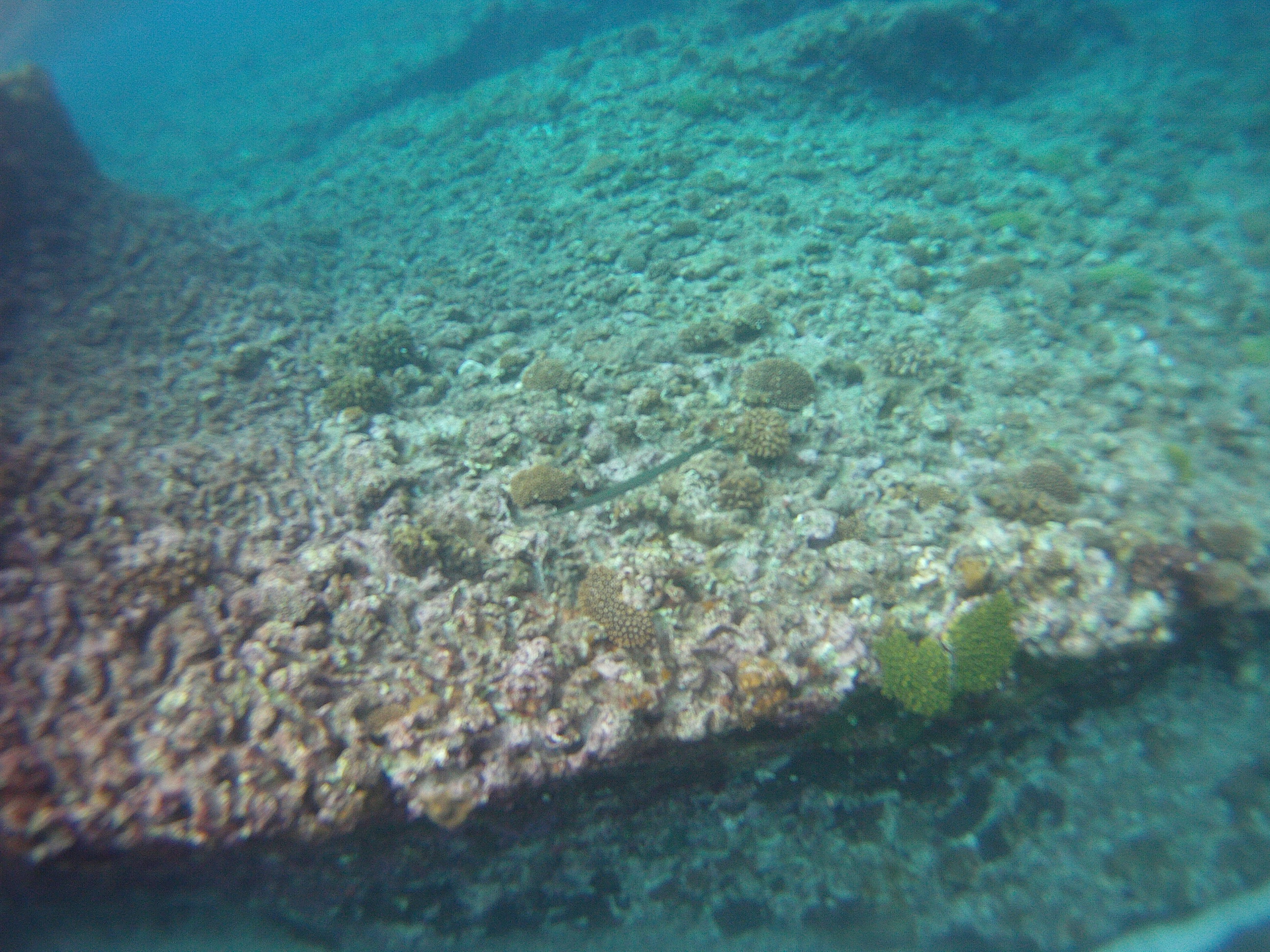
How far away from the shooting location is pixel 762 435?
21.8 ft

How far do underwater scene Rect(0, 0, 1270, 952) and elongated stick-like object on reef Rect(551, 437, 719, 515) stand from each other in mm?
58

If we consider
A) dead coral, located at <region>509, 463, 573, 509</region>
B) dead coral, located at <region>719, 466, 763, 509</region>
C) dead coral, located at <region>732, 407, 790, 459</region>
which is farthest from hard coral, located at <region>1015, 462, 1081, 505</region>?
dead coral, located at <region>509, 463, 573, 509</region>

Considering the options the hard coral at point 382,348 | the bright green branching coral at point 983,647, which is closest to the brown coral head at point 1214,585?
the bright green branching coral at point 983,647

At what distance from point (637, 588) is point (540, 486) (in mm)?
1748

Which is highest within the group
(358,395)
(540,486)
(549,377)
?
(358,395)

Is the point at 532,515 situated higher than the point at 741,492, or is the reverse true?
the point at 532,515

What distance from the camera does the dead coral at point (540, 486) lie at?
20.1 ft

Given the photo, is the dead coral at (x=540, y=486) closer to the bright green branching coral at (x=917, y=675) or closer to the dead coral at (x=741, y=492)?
the dead coral at (x=741, y=492)

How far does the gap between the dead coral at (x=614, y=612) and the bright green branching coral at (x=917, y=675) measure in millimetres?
1952

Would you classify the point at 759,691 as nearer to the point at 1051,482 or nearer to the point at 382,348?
the point at 1051,482

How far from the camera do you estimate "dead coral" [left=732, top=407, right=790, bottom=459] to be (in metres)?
6.59

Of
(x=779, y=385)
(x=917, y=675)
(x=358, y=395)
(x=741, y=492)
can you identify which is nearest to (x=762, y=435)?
(x=741, y=492)

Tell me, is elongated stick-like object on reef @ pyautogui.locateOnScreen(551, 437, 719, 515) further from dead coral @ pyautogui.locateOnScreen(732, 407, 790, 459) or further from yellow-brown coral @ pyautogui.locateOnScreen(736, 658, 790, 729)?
yellow-brown coral @ pyautogui.locateOnScreen(736, 658, 790, 729)

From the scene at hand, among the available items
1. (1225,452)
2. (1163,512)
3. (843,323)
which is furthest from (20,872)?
(1225,452)
